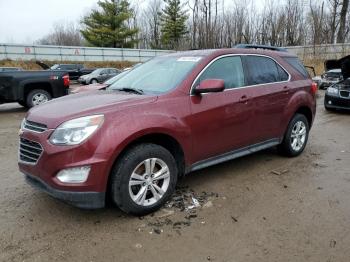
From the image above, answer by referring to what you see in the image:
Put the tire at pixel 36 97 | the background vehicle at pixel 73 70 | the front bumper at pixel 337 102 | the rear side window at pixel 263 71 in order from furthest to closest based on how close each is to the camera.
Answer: the background vehicle at pixel 73 70 → the tire at pixel 36 97 → the front bumper at pixel 337 102 → the rear side window at pixel 263 71

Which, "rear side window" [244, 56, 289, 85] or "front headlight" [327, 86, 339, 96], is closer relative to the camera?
"rear side window" [244, 56, 289, 85]

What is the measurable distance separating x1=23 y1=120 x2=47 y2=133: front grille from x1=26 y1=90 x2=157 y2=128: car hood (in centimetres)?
3

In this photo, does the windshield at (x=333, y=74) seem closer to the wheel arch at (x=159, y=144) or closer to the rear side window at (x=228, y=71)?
the rear side window at (x=228, y=71)

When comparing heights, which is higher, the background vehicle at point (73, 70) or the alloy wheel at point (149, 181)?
the background vehicle at point (73, 70)

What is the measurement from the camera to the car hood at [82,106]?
11.8 feet

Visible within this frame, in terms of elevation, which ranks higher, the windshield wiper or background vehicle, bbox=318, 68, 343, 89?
the windshield wiper

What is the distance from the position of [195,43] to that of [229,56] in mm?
40525

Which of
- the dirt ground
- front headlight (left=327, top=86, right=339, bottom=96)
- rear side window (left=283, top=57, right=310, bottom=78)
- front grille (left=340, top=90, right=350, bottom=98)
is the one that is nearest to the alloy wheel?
the dirt ground

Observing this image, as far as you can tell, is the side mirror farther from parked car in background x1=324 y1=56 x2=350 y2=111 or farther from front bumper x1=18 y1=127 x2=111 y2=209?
parked car in background x1=324 y1=56 x2=350 y2=111

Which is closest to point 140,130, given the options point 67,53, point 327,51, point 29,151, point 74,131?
point 74,131

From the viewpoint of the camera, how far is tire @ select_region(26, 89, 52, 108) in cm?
1127

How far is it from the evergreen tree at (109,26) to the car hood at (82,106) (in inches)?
1793

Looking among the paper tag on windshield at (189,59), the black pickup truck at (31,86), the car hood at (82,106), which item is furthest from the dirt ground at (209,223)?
the black pickup truck at (31,86)

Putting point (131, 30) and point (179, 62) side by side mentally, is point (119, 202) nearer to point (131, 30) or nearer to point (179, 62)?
point (179, 62)
